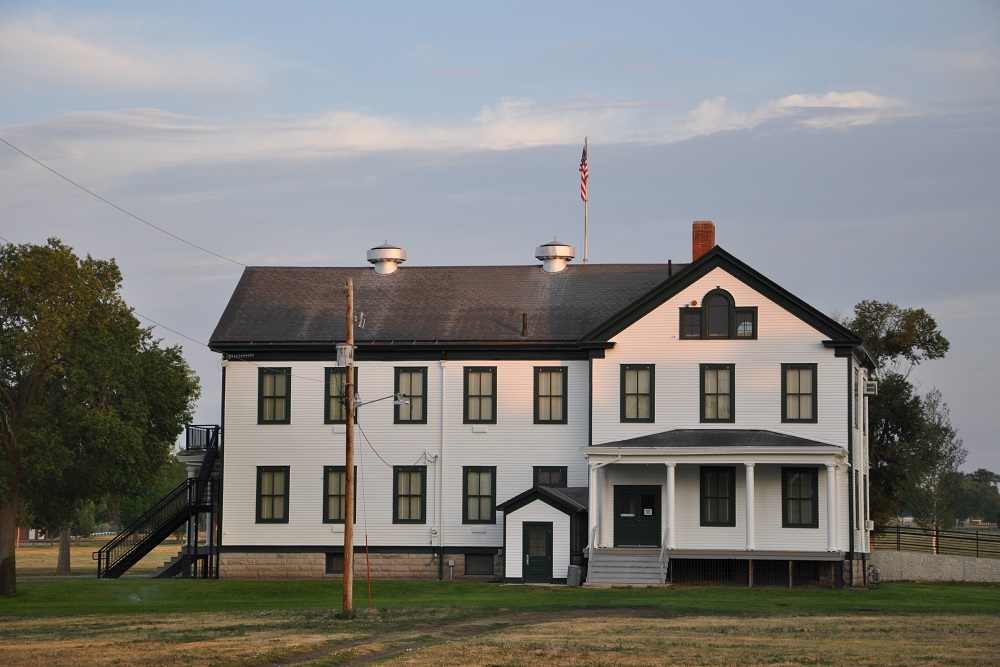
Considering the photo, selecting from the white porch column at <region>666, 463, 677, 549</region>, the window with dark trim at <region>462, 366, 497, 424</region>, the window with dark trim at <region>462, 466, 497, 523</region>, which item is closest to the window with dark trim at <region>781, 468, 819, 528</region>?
the white porch column at <region>666, 463, 677, 549</region>

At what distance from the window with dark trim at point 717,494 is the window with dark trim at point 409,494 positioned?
916 centimetres

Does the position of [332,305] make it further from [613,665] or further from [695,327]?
[613,665]

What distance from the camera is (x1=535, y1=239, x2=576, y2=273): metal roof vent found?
51438 mm

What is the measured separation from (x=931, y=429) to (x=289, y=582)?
4289 centimetres

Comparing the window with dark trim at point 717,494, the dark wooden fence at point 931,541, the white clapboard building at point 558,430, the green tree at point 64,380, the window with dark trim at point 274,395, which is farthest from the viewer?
the dark wooden fence at point 931,541

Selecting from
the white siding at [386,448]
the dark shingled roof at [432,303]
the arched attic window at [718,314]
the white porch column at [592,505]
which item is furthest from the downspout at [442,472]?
the arched attic window at [718,314]

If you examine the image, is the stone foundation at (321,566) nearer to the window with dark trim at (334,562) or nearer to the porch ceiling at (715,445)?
the window with dark trim at (334,562)

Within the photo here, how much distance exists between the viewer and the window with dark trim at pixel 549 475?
Result: 4706 cm

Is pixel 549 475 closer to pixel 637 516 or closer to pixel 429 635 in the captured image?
pixel 637 516

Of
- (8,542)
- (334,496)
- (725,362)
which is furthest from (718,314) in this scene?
(8,542)

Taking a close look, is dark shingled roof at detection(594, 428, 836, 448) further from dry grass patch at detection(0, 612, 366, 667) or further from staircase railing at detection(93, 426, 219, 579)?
dry grass patch at detection(0, 612, 366, 667)

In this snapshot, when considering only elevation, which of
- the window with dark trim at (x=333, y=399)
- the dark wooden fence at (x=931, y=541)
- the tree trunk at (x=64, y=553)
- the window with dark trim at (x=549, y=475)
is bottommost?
the tree trunk at (x=64, y=553)

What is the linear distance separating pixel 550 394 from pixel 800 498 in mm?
8687

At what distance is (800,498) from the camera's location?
44750mm
